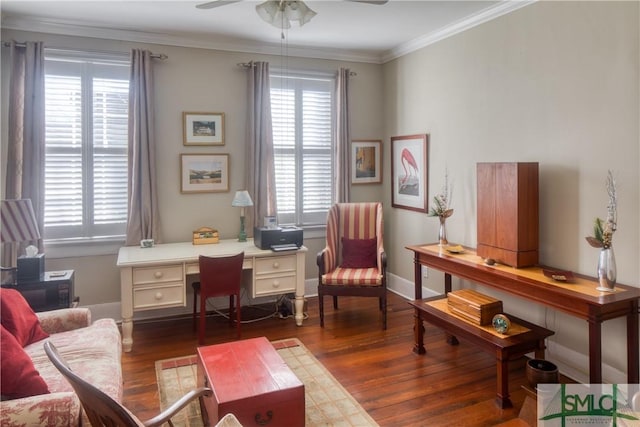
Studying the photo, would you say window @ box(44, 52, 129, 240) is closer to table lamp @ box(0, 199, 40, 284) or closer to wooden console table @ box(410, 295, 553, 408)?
table lamp @ box(0, 199, 40, 284)

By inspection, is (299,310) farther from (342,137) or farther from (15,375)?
(15,375)

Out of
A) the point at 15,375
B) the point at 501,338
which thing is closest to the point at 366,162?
the point at 501,338

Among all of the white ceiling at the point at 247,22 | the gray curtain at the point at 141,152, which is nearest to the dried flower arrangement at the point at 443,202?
the white ceiling at the point at 247,22

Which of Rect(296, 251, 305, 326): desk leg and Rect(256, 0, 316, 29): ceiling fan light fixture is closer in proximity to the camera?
Rect(256, 0, 316, 29): ceiling fan light fixture

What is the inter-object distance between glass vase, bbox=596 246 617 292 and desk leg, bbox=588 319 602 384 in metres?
0.27

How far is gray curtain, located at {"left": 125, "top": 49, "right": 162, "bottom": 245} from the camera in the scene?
4.05m

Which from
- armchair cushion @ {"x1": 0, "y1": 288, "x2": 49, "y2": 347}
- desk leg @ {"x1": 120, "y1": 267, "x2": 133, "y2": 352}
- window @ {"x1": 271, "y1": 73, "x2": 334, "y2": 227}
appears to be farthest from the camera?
window @ {"x1": 271, "y1": 73, "x2": 334, "y2": 227}

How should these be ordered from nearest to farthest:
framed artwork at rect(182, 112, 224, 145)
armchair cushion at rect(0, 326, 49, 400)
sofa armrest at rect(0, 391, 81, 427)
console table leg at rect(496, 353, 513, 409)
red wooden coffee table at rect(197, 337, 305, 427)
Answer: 1. sofa armrest at rect(0, 391, 81, 427)
2. armchair cushion at rect(0, 326, 49, 400)
3. red wooden coffee table at rect(197, 337, 305, 427)
4. console table leg at rect(496, 353, 513, 409)
5. framed artwork at rect(182, 112, 224, 145)

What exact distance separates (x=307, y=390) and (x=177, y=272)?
1.52 m

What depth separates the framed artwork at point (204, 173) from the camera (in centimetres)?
438

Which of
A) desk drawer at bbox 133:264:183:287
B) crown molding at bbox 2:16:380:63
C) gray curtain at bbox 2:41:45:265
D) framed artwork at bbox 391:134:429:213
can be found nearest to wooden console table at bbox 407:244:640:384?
framed artwork at bbox 391:134:429:213

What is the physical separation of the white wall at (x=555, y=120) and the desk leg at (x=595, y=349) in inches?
17.2

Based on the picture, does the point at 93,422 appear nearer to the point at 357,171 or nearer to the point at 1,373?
the point at 1,373

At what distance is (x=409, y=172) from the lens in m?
4.74
